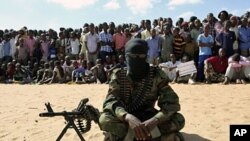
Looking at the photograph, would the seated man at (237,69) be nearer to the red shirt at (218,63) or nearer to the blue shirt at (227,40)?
the red shirt at (218,63)

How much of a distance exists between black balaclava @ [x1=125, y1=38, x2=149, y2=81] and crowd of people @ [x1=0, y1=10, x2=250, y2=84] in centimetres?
683

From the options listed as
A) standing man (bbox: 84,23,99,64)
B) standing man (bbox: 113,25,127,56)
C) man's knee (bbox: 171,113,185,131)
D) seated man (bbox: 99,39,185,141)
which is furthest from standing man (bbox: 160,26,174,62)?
man's knee (bbox: 171,113,185,131)

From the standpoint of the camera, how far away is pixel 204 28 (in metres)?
12.5

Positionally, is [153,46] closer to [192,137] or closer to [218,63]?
[218,63]

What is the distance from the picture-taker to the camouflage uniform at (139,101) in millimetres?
4457

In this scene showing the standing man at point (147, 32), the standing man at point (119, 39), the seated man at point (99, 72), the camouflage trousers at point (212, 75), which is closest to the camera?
the camouflage trousers at point (212, 75)

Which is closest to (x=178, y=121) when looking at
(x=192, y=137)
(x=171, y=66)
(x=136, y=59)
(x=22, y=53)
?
(x=136, y=59)

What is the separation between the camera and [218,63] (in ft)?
41.8

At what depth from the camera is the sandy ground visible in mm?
6629

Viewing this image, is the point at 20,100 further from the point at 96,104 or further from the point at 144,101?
the point at 144,101

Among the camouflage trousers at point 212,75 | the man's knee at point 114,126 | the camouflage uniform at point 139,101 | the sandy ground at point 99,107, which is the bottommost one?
the sandy ground at point 99,107

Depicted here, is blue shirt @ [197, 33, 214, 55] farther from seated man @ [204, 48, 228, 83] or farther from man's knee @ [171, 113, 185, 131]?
man's knee @ [171, 113, 185, 131]

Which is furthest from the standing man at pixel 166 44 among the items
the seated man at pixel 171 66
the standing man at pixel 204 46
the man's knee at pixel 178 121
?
the man's knee at pixel 178 121

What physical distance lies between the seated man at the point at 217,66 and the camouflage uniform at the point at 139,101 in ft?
27.1
